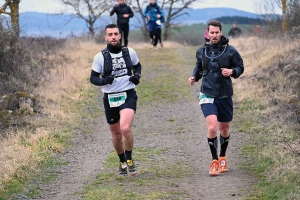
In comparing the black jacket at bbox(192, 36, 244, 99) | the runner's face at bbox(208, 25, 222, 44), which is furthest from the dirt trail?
the runner's face at bbox(208, 25, 222, 44)

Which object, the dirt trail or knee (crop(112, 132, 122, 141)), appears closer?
the dirt trail

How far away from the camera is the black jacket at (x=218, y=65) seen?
8.01 meters

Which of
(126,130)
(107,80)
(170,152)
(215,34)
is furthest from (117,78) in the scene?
(170,152)

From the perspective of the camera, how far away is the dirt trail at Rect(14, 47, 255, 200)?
7.62 meters

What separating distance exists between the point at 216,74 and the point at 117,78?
128 cm

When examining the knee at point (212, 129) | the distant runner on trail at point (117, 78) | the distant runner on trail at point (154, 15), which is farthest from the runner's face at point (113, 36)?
the distant runner on trail at point (154, 15)

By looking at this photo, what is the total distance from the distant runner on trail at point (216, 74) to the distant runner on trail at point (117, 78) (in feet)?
2.71

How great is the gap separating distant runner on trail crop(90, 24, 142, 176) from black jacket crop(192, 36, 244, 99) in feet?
2.90

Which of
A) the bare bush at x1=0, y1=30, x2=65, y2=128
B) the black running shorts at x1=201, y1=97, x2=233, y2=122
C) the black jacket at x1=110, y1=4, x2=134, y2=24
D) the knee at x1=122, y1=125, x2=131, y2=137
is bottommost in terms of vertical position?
the bare bush at x1=0, y1=30, x2=65, y2=128

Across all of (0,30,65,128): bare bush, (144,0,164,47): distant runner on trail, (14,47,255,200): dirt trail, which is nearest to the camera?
Answer: (14,47,255,200): dirt trail

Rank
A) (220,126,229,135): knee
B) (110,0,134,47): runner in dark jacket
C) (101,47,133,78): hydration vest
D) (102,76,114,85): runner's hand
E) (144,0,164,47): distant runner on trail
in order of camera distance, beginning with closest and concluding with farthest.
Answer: (102,76,114,85): runner's hand → (101,47,133,78): hydration vest → (220,126,229,135): knee → (110,0,134,47): runner in dark jacket → (144,0,164,47): distant runner on trail

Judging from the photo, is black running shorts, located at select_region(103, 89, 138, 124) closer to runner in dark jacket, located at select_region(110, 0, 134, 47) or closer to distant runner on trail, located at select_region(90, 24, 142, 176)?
distant runner on trail, located at select_region(90, 24, 142, 176)

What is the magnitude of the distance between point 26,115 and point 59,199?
203 inches

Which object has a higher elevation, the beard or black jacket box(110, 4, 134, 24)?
the beard
